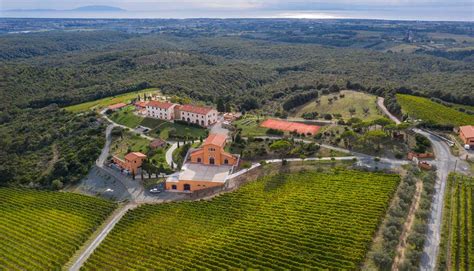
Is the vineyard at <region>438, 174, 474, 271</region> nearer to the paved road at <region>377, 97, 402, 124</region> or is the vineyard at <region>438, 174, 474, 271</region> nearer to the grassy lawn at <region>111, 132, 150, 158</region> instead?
the paved road at <region>377, 97, 402, 124</region>

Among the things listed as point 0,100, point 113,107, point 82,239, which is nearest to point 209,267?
point 82,239

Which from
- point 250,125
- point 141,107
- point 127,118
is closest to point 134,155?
point 250,125

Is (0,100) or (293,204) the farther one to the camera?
(0,100)

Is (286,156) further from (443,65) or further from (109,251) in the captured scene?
(443,65)

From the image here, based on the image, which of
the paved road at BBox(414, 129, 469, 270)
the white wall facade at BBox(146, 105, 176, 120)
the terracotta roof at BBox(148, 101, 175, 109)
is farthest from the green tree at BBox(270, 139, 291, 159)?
the terracotta roof at BBox(148, 101, 175, 109)

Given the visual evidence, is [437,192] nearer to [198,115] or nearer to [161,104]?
[198,115]

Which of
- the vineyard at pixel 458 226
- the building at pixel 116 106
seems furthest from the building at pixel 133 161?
the vineyard at pixel 458 226
